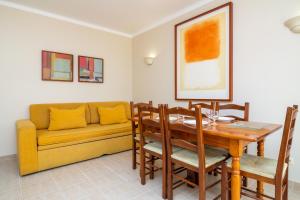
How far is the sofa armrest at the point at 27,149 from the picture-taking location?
2230mm

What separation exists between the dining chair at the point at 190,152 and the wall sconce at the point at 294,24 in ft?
4.86

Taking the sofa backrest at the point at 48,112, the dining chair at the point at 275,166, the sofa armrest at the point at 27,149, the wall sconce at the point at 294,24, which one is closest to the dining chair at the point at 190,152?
the dining chair at the point at 275,166

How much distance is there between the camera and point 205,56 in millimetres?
2787

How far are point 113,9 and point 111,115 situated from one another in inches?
72.2

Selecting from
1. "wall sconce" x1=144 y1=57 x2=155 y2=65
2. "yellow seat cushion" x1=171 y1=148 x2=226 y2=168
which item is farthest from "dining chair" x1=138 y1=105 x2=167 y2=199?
"wall sconce" x1=144 y1=57 x2=155 y2=65

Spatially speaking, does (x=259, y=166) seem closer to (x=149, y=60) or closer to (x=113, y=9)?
(x=149, y=60)

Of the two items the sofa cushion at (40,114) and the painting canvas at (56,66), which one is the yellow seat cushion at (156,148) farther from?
the painting canvas at (56,66)

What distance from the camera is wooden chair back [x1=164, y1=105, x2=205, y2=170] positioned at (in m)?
1.43

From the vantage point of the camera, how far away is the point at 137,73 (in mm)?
4203

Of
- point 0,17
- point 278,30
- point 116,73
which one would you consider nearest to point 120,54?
point 116,73

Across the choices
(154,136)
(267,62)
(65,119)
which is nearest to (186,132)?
(154,136)

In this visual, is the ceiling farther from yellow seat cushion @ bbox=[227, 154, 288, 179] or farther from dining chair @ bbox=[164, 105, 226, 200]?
yellow seat cushion @ bbox=[227, 154, 288, 179]

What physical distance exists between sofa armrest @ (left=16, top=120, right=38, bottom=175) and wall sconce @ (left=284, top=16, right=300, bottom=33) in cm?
320

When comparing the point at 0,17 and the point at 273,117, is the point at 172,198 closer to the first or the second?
the point at 273,117
